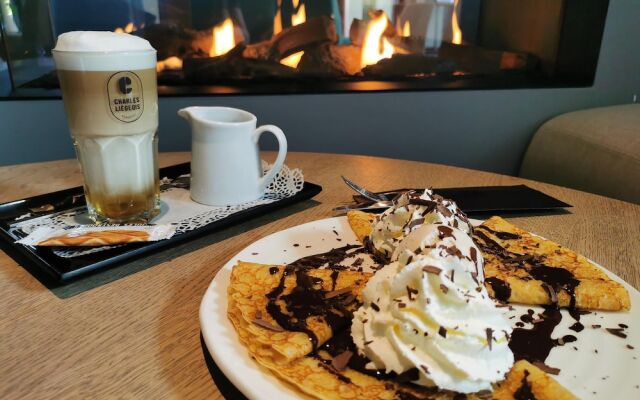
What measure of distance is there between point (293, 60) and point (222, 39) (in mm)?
324

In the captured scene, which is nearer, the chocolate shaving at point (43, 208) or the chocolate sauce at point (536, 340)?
the chocolate sauce at point (536, 340)

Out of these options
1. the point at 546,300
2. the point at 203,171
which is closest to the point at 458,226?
the point at 546,300

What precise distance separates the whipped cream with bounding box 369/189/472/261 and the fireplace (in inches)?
59.6

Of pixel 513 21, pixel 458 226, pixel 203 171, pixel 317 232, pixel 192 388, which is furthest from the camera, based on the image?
pixel 513 21

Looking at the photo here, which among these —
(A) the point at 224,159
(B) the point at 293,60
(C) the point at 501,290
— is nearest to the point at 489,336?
(C) the point at 501,290

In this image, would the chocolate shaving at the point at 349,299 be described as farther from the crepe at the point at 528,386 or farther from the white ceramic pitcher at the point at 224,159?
the white ceramic pitcher at the point at 224,159

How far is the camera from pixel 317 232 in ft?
2.83

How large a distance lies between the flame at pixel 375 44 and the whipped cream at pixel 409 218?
159 centimetres

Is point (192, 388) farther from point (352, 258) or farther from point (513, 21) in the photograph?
point (513, 21)

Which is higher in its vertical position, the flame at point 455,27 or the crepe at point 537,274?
the flame at point 455,27

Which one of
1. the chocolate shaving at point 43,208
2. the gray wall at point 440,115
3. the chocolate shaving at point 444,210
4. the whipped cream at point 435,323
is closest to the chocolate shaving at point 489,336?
the whipped cream at point 435,323

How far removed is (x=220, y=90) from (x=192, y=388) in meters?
1.79

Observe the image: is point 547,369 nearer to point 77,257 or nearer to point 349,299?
point 349,299

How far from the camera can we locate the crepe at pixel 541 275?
64 centimetres
